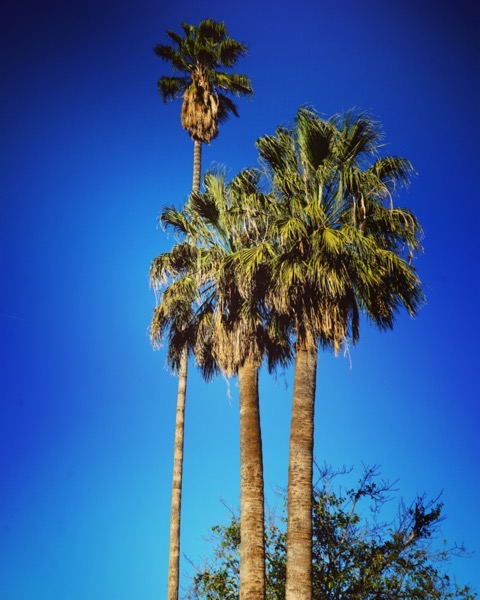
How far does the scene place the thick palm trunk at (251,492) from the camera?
12109 millimetres

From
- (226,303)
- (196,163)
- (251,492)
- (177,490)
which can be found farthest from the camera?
(196,163)

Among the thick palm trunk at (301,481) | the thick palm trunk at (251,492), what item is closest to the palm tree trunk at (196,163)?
the thick palm trunk at (251,492)

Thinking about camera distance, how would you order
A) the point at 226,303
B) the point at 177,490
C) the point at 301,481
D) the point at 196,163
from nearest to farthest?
the point at 301,481
the point at 226,303
the point at 177,490
the point at 196,163

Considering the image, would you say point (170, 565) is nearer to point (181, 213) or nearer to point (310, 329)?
point (310, 329)

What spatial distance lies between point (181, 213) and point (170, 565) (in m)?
8.29

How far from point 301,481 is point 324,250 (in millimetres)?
4300

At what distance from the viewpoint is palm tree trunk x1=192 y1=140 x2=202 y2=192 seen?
21.8 metres

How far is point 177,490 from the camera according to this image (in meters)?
17.6

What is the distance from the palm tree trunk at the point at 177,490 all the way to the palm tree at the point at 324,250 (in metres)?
3.49

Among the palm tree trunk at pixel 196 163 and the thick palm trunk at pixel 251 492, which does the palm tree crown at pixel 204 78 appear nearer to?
the palm tree trunk at pixel 196 163

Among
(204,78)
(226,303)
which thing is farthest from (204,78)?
(226,303)

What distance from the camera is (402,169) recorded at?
14633 mm

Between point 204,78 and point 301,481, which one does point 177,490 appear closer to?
point 301,481

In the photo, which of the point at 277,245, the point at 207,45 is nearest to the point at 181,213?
the point at 277,245
